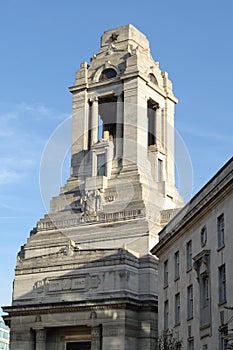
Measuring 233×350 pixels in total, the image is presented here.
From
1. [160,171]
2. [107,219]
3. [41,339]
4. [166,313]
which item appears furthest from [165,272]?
[160,171]

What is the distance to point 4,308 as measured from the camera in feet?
221

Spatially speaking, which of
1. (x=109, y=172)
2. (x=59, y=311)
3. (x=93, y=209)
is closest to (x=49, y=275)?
(x=59, y=311)

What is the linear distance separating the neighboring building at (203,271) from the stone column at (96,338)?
13011 mm

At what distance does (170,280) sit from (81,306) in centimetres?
1618

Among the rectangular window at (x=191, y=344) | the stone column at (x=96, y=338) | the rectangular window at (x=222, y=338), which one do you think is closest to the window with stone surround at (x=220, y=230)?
the rectangular window at (x=222, y=338)

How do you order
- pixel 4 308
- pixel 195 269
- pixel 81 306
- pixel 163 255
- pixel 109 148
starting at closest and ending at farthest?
pixel 195 269
pixel 163 255
pixel 81 306
pixel 4 308
pixel 109 148

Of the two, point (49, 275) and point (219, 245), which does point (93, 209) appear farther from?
point (219, 245)

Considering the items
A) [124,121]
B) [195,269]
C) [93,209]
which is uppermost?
[124,121]

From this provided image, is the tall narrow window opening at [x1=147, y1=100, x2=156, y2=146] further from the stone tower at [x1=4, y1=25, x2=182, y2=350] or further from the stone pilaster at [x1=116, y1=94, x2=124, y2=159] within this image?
the stone pilaster at [x1=116, y1=94, x2=124, y2=159]

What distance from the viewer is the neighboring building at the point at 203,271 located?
38.2m

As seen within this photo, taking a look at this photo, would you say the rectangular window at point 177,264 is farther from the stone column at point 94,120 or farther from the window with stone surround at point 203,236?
the stone column at point 94,120

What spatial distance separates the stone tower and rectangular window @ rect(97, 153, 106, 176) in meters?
0.23

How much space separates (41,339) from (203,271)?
93.6 ft

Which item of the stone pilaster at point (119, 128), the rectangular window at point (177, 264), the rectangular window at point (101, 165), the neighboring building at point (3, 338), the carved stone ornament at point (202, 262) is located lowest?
the carved stone ornament at point (202, 262)
